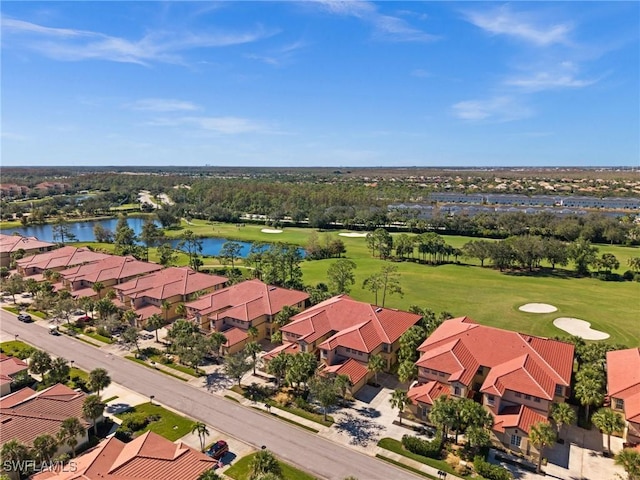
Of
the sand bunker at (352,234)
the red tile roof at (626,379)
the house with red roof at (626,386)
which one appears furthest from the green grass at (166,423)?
the sand bunker at (352,234)

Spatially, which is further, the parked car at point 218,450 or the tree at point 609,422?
the parked car at point 218,450

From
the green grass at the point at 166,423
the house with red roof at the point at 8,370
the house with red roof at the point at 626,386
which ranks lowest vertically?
the green grass at the point at 166,423

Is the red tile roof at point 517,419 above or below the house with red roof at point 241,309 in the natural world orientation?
below

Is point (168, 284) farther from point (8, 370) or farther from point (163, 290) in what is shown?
point (8, 370)

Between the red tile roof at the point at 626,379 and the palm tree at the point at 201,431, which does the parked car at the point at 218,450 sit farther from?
the red tile roof at the point at 626,379

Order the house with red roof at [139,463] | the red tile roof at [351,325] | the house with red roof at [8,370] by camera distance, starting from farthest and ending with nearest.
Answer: the red tile roof at [351,325] < the house with red roof at [8,370] < the house with red roof at [139,463]

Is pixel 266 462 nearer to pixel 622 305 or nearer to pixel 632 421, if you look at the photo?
pixel 632 421
